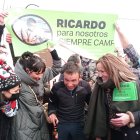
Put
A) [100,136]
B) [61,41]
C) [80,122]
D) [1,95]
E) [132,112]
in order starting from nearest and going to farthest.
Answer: [1,95] → [132,112] → [100,136] → [80,122] → [61,41]

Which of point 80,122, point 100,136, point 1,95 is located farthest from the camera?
point 80,122

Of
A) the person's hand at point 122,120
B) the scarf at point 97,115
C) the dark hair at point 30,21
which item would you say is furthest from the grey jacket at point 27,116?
the dark hair at point 30,21

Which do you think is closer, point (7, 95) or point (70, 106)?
point (7, 95)

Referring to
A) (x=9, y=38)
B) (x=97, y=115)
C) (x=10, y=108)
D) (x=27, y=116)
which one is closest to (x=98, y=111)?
(x=97, y=115)

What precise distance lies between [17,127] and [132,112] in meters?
0.91

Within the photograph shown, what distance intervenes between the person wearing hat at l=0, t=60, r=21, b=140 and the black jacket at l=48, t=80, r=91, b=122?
56cm

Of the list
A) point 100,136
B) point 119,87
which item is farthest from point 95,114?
point 119,87

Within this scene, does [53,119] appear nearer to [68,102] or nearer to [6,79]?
[68,102]

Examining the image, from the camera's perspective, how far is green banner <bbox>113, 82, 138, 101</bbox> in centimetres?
260

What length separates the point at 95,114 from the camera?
285 cm

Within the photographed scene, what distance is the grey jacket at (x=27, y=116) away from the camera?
269cm

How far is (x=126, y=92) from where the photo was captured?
2631 mm

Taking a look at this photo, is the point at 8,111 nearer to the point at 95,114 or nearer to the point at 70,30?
the point at 95,114

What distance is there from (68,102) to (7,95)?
735 millimetres
